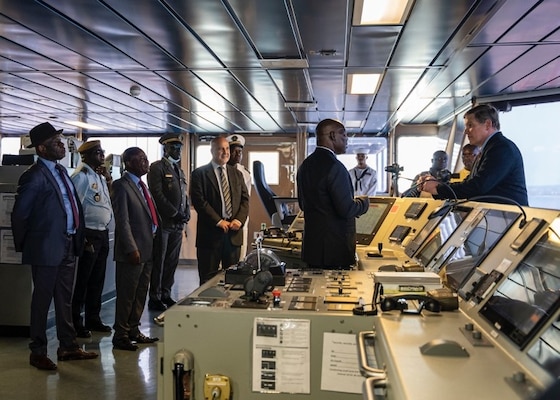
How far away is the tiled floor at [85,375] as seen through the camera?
3.26 meters

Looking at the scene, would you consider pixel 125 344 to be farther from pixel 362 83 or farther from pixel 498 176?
pixel 362 83

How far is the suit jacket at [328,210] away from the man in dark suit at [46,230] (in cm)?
165

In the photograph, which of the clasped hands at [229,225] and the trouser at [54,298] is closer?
the trouser at [54,298]

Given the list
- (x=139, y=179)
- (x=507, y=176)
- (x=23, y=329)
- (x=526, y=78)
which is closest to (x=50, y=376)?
(x=23, y=329)

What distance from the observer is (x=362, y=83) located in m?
5.84

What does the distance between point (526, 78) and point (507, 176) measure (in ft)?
11.5

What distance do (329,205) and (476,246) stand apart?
1109 mm

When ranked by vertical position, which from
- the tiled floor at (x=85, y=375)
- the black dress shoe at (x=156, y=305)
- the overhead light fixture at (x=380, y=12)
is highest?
the overhead light fixture at (x=380, y=12)

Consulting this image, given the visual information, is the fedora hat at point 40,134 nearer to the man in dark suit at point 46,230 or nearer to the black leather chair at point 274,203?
the man in dark suit at point 46,230

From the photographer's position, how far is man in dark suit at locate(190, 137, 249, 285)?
434 centimetres

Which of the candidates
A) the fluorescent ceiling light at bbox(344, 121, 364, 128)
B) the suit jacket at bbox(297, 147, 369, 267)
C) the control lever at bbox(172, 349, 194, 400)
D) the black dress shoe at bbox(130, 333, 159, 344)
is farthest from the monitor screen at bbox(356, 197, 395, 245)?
the fluorescent ceiling light at bbox(344, 121, 364, 128)

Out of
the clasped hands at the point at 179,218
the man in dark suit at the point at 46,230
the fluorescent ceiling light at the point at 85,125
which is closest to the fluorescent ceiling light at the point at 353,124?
the clasped hands at the point at 179,218

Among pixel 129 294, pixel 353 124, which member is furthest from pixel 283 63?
pixel 353 124

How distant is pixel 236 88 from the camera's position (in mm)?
6125
